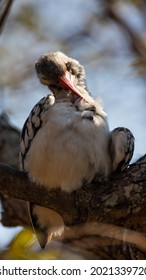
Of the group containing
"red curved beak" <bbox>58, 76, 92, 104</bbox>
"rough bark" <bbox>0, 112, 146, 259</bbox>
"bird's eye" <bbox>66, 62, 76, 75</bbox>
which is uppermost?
"bird's eye" <bbox>66, 62, 76, 75</bbox>

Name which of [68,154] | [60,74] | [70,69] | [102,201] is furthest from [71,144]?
[70,69]

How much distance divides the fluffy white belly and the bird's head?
1.44 feet

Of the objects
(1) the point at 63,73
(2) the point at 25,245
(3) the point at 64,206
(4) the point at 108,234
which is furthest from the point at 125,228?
(1) the point at 63,73

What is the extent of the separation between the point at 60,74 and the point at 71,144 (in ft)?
2.88

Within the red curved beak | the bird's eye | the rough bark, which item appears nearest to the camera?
the rough bark

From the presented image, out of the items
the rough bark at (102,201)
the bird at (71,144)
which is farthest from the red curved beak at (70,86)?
the rough bark at (102,201)

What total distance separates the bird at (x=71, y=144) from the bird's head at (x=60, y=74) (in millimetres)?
110

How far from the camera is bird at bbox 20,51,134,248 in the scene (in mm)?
5164

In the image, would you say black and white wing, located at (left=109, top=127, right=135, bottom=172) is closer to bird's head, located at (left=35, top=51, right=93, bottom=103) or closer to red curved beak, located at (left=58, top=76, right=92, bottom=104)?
red curved beak, located at (left=58, top=76, right=92, bottom=104)

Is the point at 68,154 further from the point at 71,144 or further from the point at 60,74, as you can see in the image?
the point at 60,74

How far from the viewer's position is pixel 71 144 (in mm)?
5160

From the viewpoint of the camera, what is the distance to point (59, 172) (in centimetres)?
517

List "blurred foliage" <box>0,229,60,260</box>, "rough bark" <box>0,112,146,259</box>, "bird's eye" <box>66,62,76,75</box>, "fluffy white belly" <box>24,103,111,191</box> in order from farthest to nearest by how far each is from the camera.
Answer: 1. "bird's eye" <box>66,62,76,75</box>
2. "fluffy white belly" <box>24,103,111,191</box>
3. "rough bark" <box>0,112,146,259</box>
4. "blurred foliage" <box>0,229,60,260</box>

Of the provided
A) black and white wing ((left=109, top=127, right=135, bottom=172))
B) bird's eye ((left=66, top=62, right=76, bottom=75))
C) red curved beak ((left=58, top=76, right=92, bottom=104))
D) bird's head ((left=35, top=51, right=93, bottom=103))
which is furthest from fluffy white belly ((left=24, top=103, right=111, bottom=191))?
bird's eye ((left=66, top=62, right=76, bottom=75))
